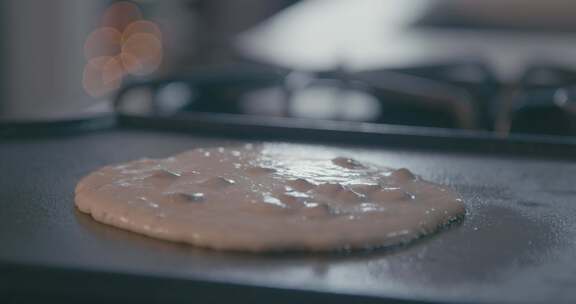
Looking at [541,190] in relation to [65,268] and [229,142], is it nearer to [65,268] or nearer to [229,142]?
[229,142]

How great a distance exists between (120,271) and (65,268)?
51mm

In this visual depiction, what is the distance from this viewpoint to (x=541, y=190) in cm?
108

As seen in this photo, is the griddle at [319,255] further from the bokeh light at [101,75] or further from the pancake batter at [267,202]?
the bokeh light at [101,75]

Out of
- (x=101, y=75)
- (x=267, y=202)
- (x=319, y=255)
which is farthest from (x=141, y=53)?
(x=319, y=255)

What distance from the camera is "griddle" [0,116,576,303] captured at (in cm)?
66

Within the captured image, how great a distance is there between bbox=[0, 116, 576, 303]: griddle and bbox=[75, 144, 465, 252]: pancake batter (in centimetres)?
2

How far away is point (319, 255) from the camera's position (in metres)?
0.76

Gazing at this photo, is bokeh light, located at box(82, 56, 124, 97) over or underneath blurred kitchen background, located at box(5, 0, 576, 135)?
underneath

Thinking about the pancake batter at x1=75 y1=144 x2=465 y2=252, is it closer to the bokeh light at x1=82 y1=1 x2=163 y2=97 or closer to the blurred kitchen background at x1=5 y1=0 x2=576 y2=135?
the blurred kitchen background at x1=5 y1=0 x2=576 y2=135

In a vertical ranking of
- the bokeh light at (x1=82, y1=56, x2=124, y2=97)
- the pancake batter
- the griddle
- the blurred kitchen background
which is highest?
the blurred kitchen background

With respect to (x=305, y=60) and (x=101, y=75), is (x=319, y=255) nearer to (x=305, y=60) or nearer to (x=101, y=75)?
(x=305, y=60)

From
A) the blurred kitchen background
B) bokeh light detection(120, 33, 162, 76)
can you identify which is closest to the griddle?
the blurred kitchen background

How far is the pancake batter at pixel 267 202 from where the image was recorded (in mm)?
784

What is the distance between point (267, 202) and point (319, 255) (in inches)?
4.9
